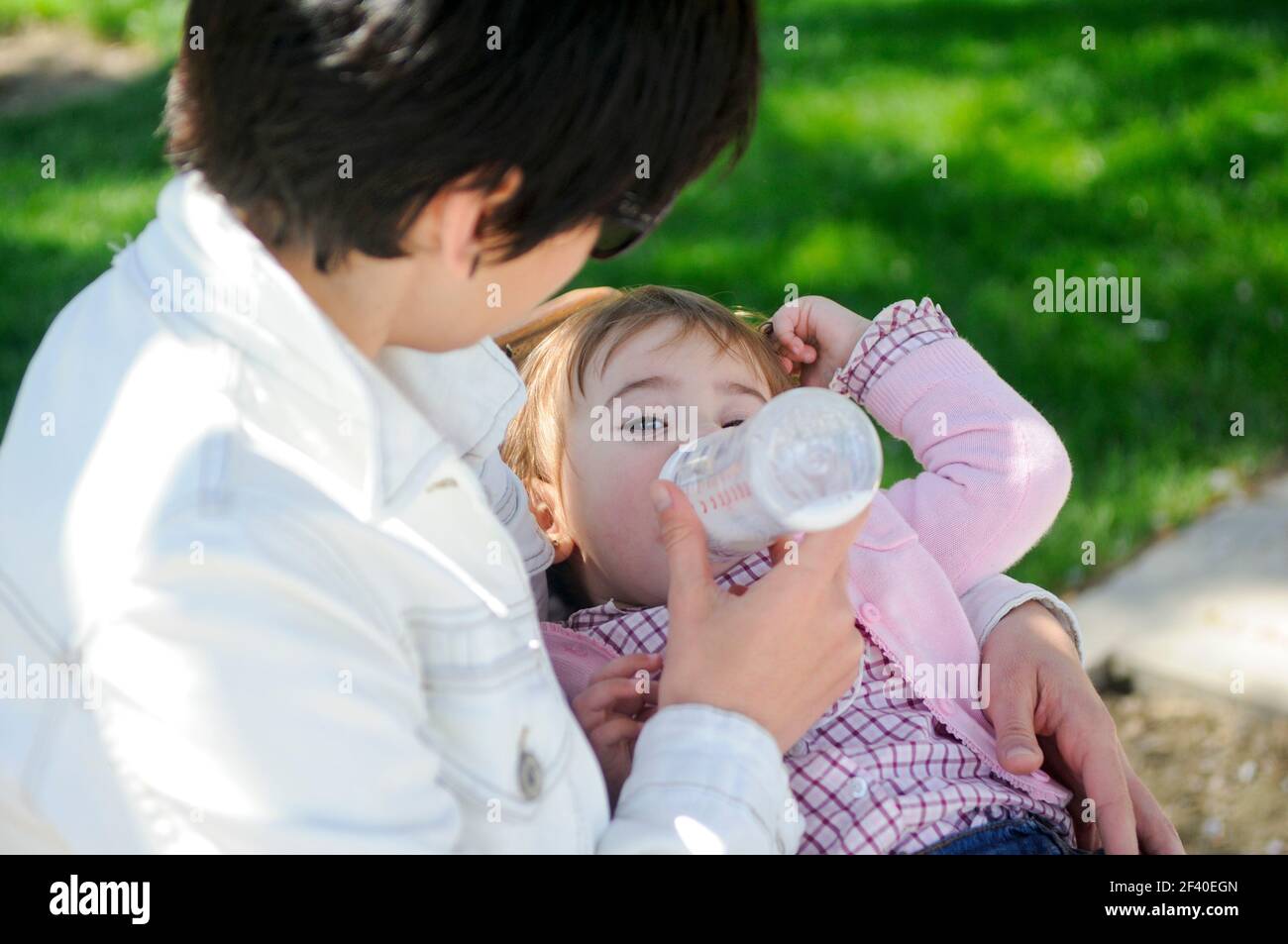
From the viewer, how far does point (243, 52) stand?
4.00 ft

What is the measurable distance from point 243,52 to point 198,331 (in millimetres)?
237

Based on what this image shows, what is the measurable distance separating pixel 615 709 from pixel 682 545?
0.77ft

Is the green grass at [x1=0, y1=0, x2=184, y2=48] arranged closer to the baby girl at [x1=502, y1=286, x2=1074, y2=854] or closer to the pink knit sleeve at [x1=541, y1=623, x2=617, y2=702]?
the baby girl at [x1=502, y1=286, x2=1074, y2=854]

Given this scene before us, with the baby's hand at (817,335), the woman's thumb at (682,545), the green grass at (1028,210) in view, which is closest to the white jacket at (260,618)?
the woman's thumb at (682,545)

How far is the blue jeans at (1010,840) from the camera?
5.35 feet

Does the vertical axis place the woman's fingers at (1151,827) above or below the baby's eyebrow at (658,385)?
below

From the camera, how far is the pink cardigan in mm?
1841

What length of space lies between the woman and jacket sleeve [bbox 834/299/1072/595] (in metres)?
0.68

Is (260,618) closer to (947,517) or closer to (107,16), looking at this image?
(947,517)

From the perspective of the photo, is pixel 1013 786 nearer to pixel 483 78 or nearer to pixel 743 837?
pixel 743 837

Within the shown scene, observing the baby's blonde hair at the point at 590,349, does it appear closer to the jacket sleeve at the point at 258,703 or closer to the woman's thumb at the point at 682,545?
the woman's thumb at the point at 682,545

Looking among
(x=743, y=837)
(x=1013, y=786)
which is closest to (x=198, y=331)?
(x=743, y=837)

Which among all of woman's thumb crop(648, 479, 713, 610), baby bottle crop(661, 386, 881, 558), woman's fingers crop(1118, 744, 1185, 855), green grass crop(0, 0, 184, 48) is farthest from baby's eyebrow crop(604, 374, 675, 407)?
green grass crop(0, 0, 184, 48)

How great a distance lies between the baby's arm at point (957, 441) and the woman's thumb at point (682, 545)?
Result: 56cm
